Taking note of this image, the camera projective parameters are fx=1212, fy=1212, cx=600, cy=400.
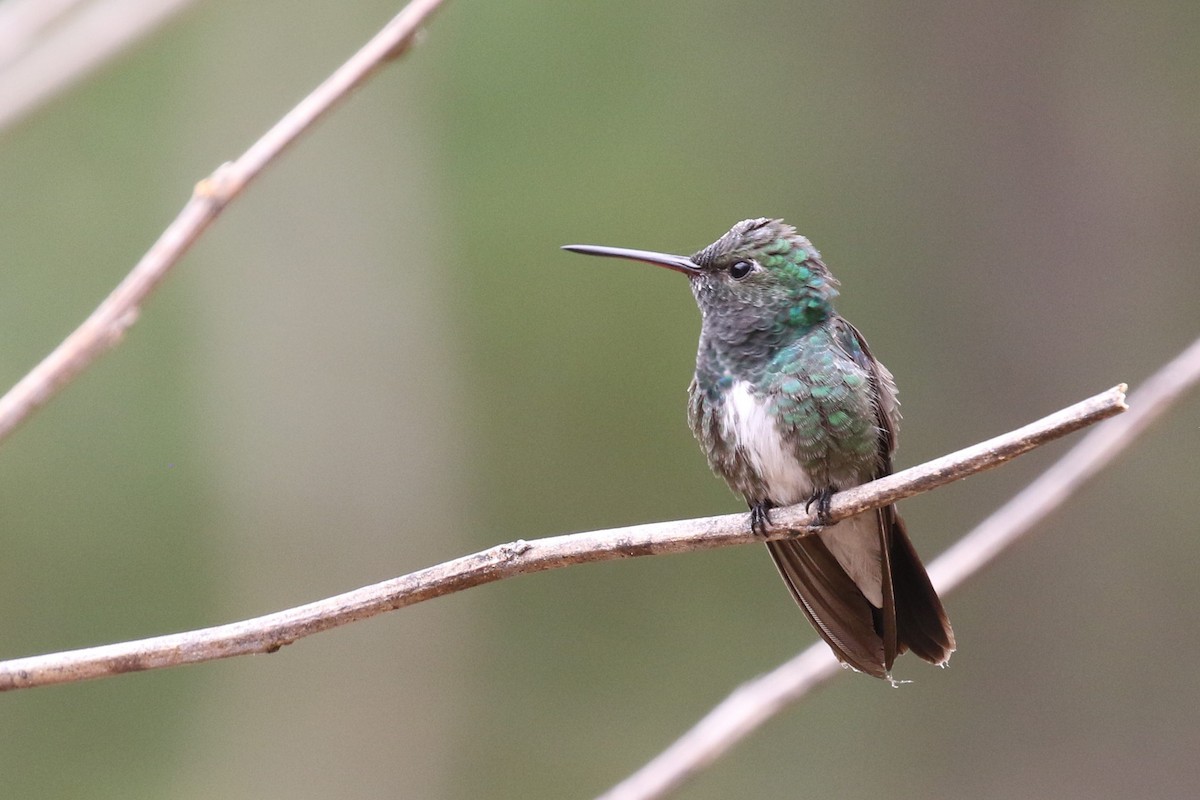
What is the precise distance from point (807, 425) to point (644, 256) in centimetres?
57

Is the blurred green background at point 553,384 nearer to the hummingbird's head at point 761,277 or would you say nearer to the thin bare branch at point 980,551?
the hummingbird's head at point 761,277

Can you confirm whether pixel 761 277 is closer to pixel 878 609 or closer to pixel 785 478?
pixel 785 478

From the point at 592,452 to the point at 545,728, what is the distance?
5.71 ft

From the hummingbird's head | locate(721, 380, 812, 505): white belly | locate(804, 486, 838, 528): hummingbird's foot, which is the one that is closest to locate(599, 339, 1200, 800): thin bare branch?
locate(804, 486, 838, 528): hummingbird's foot

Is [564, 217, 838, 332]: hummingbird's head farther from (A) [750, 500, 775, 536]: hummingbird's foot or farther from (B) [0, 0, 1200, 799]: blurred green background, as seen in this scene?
(B) [0, 0, 1200, 799]: blurred green background

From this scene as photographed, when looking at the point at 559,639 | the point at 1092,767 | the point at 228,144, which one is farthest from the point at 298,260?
the point at 1092,767

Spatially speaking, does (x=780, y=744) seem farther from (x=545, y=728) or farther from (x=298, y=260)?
(x=298, y=260)

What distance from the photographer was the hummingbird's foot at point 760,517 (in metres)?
2.30

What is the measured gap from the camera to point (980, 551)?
2248mm

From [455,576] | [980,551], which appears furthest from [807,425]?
[455,576]

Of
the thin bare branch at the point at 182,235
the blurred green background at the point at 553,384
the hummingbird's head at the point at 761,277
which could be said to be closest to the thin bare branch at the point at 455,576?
the thin bare branch at the point at 182,235

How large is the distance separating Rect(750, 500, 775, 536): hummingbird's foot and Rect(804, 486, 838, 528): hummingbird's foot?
3.9 inches

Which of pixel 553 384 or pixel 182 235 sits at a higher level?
pixel 182 235

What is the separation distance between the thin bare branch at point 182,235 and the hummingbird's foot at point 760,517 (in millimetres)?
1066
